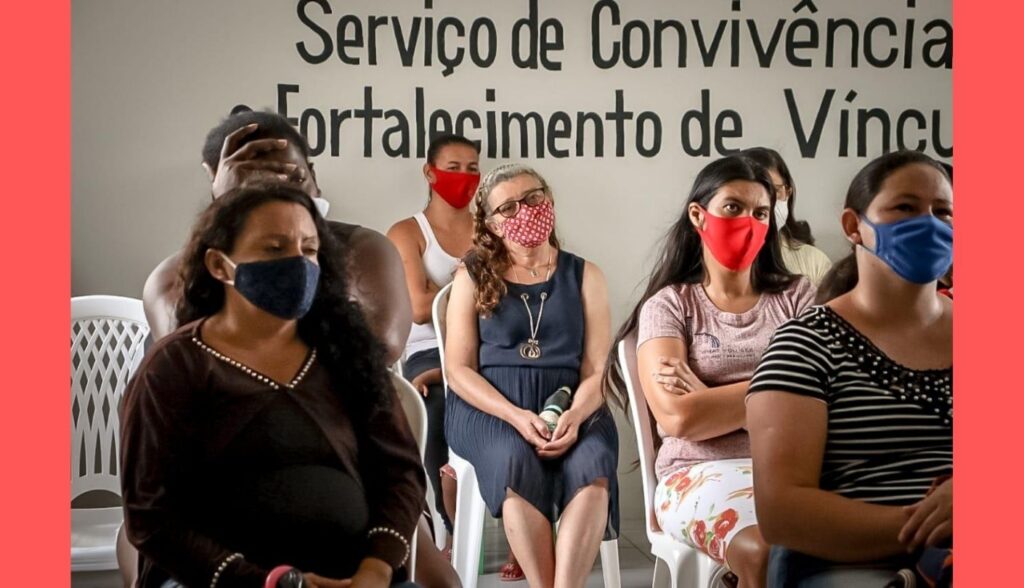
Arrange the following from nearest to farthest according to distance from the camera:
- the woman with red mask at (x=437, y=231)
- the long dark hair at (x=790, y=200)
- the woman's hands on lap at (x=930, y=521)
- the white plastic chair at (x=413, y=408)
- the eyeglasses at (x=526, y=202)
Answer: the woman's hands on lap at (x=930, y=521) → the white plastic chair at (x=413, y=408) → the eyeglasses at (x=526, y=202) → the long dark hair at (x=790, y=200) → the woman with red mask at (x=437, y=231)

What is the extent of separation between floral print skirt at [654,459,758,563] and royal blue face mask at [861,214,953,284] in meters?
0.54

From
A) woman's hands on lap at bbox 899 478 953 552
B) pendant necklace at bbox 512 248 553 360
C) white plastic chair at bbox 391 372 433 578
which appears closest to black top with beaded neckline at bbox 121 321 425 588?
white plastic chair at bbox 391 372 433 578

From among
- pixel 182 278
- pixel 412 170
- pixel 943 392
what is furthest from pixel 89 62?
pixel 943 392

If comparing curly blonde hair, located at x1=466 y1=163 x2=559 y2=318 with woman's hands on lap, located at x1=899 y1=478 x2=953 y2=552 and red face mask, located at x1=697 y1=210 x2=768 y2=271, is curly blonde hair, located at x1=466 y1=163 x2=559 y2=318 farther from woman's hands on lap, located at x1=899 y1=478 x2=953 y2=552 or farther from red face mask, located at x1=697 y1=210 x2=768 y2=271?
woman's hands on lap, located at x1=899 y1=478 x2=953 y2=552

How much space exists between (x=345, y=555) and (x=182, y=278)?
16.3 inches

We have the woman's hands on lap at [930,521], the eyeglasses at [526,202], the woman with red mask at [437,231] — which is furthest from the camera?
the woman with red mask at [437,231]

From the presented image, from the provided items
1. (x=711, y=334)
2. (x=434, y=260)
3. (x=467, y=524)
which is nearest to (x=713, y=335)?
(x=711, y=334)

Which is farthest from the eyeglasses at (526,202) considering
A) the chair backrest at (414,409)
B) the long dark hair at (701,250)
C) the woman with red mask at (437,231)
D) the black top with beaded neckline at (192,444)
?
the black top with beaded neckline at (192,444)

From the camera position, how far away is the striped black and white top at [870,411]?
1.51m

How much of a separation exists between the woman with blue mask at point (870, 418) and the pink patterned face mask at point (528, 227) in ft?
3.69

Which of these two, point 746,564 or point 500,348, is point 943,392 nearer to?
point 746,564

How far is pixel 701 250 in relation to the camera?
2.24 m

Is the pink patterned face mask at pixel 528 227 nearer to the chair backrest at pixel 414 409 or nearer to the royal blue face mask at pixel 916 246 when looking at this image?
the chair backrest at pixel 414 409

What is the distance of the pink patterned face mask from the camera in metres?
2.61
